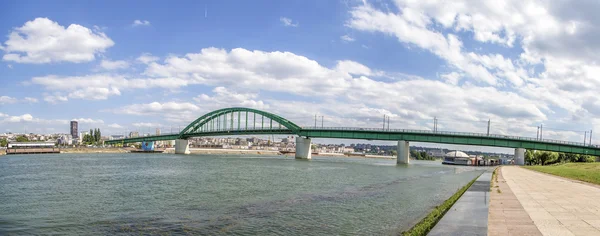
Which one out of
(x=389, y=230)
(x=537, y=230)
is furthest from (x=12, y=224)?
(x=537, y=230)

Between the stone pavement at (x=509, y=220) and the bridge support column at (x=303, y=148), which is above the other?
the stone pavement at (x=509, y=220)

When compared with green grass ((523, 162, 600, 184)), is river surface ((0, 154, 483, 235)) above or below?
below

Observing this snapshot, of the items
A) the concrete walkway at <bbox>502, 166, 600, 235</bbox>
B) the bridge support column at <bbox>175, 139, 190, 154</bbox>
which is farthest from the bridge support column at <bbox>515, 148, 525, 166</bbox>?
the bridge support column at <bbox>175, 139, 190, 154</bbox>

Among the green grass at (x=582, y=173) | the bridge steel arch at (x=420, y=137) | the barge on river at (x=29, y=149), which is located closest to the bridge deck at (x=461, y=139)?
the bridge steel arch at (x=420, y=137)

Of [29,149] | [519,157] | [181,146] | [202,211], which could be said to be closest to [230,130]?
[181,146]

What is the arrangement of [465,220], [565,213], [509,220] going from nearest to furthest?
[509,220], [465,220], [565,213]

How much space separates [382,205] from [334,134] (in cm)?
10277

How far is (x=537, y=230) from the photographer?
13.7 m

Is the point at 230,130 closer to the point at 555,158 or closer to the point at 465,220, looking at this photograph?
the point at 555,158

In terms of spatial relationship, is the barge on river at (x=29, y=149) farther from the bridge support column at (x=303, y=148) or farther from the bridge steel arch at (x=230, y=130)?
the bridge support column at (x=303, y=148)

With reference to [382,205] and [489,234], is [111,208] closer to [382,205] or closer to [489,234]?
[382,205]

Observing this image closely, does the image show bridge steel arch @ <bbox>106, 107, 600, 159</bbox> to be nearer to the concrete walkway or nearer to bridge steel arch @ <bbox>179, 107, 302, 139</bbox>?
bridge steel arch @ <bbox>179, 107, 302, 139</bbox>

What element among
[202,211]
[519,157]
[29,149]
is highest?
[202,211]

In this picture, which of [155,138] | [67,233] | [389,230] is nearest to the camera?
[67,233]
